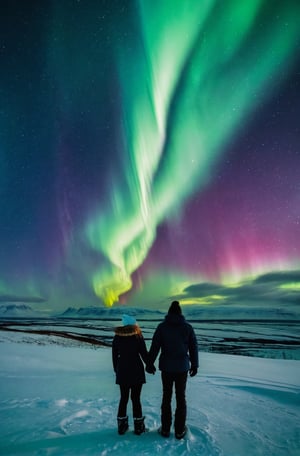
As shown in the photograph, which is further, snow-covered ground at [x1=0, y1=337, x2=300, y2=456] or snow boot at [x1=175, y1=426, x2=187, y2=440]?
snow boot at [x1=175, y1=426, x2=187, y2=440]

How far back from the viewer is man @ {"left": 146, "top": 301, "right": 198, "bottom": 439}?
13.9 feet

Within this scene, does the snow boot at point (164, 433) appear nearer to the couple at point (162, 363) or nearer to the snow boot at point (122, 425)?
the couple at point (162, 363)

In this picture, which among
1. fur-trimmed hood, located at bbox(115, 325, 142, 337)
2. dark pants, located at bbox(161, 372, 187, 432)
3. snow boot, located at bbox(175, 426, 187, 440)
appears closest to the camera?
snow boot, located at bbox(175, 426, 187, 440)

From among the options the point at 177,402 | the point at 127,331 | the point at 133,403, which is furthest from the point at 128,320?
the point at 177,402

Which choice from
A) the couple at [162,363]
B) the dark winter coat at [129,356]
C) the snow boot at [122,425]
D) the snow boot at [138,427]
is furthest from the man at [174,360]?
the snow boot at [122,425]

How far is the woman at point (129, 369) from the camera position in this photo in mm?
4246

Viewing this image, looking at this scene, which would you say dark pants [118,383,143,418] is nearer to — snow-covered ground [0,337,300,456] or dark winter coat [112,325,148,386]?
dark winter coat [112,325,148,386]

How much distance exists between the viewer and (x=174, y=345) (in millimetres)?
4383

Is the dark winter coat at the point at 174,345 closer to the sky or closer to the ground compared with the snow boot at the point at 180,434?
closer to the sky

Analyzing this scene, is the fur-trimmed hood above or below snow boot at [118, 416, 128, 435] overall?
above

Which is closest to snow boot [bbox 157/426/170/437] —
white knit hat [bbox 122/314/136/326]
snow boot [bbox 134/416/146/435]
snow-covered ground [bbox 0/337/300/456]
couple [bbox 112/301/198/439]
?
couple [bbox 112/301/198/439]

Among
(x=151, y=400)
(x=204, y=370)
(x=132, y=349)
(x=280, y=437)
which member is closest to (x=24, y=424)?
(x=132, y=349)

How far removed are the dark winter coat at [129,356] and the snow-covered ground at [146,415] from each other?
0.76 metres

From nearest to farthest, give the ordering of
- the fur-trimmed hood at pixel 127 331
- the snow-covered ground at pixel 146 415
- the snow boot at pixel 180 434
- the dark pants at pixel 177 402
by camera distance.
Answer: the snow-covered ground at pixel 146 415 → the snow boot at pixel 180 434 → the dark pants at pixel 177 402 → the fur-trimmed hood at pixel 127 331
